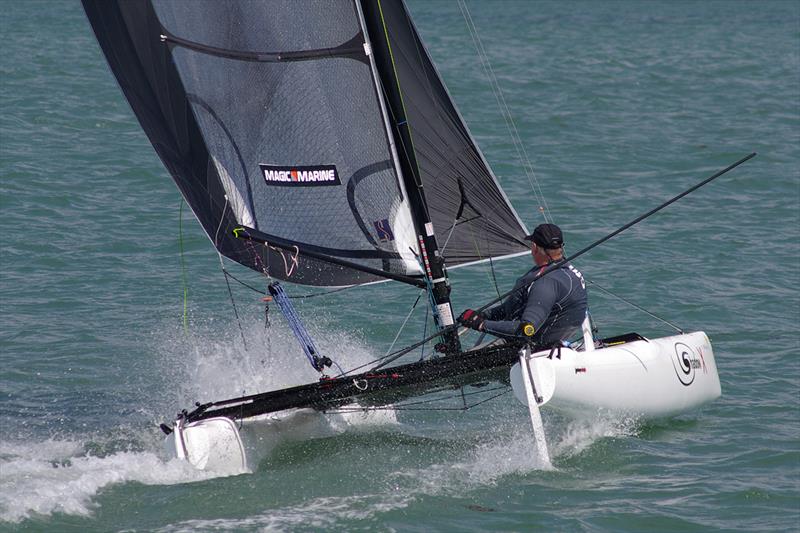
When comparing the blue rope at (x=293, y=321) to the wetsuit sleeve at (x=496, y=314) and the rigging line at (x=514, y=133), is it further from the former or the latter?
the rigging line at (x=514, y=133)

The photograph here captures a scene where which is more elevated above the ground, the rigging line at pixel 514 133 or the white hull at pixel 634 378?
the rigging line at pixel 514 133

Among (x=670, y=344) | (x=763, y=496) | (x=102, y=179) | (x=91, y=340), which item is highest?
(x=102, y=179)

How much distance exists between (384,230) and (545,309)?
116 centimetres

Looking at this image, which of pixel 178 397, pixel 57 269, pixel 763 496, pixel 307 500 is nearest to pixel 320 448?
pixel 307 500

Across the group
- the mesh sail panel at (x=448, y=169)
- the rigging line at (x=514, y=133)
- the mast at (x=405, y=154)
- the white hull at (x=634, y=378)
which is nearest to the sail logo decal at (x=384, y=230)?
the mast at (x=405, y=154)

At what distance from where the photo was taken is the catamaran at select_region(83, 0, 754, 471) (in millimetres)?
6871

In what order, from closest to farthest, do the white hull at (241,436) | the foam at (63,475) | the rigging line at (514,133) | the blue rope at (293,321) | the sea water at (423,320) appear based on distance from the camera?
1. the foam at (63,475)
2. the sea water at (423,320)
3. the white hull at (241,436)
4. the blue rope at (293,321)
5. the rigging line at (514,133)

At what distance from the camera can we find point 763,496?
653 centimetres

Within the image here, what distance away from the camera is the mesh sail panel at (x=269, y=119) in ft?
23.4

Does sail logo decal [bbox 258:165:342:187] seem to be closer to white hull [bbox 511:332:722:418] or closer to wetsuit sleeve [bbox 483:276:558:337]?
wetsuit sleeve [bbox 483:276:558:337]

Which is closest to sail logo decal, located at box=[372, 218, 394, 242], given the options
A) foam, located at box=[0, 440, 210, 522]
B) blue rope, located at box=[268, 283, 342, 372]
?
blue rope, located at box=[268, 283, 342, 372]

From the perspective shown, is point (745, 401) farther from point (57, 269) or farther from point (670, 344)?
point (57, 269)

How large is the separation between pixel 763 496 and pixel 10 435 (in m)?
4.38

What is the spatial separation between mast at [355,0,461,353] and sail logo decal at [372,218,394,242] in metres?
0.17
